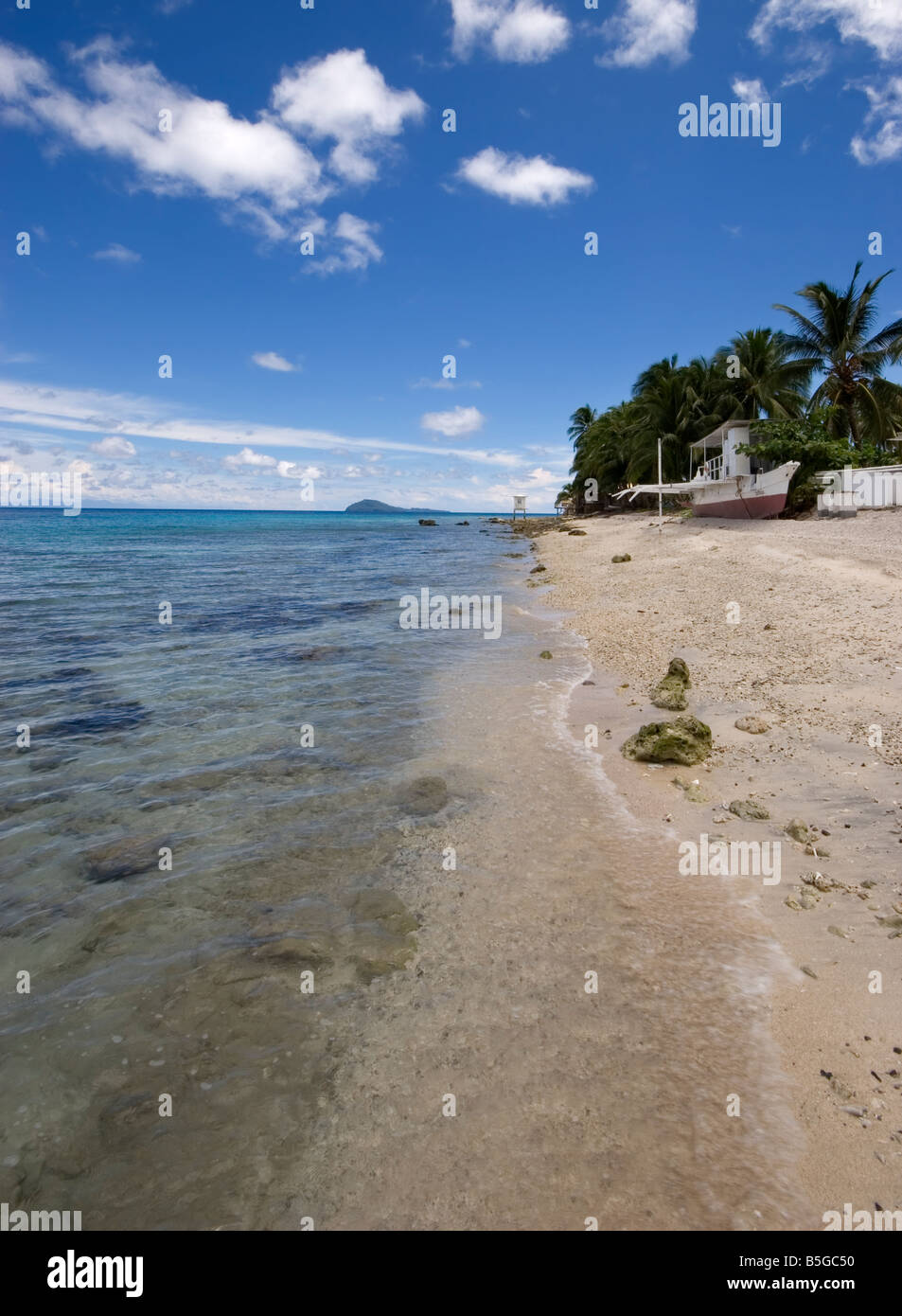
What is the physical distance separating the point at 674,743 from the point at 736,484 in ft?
105

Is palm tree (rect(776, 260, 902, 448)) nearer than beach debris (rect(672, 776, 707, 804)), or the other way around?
beach debris (rect(672, 776, 707, 804))

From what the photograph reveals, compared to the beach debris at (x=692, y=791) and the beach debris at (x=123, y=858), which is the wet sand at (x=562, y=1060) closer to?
the beach debris at (x=692, y=791)

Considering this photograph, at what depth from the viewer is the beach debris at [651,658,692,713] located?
10125 mm

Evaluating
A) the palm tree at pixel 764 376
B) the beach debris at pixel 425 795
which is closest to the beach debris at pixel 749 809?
the beach debris at pixel 425 795

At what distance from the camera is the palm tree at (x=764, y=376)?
1676 inches

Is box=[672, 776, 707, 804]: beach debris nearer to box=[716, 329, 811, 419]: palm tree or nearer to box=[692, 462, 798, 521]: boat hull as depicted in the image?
box=[692, 462, 798, 521]: boat hull

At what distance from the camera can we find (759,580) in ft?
59.9

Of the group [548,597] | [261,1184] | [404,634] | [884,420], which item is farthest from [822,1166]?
[884,420]

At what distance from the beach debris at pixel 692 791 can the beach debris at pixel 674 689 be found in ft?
7.97

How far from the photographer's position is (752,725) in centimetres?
880

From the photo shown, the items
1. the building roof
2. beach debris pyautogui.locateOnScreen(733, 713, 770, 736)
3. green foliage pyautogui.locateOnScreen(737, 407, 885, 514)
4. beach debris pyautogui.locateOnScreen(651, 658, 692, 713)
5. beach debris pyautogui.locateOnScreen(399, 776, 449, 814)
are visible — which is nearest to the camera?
beach debris pyautogui.locateOnScreen(399, 776, 449, 814)

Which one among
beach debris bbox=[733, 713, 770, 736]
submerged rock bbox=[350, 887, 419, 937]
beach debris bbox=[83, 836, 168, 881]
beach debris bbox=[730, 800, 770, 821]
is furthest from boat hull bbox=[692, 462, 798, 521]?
beach debris bbox=[83, 836, 168, 881]

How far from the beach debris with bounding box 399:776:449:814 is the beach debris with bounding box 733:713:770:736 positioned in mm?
4237
